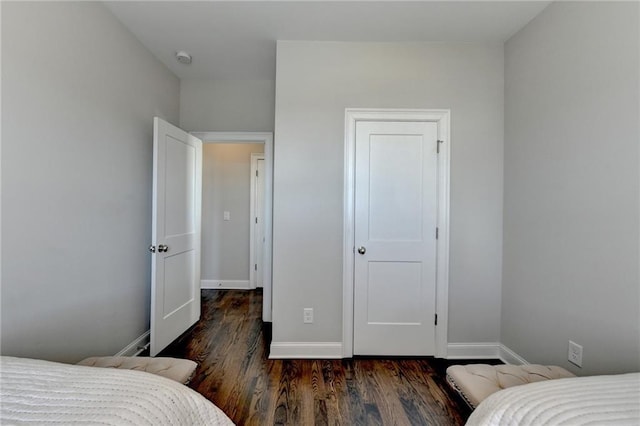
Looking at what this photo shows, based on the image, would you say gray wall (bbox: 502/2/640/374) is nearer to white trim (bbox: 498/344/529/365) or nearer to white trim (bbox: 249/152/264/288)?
white trim (bbox: 498/344/529/365)

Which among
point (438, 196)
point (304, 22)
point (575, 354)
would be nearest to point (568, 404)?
point (575, 354)

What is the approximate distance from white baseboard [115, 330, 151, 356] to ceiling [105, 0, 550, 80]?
7.92ft

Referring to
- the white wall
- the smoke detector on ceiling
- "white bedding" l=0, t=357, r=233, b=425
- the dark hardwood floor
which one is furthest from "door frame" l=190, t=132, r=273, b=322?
"white bedding" l=0, t=357, r=233, b=425

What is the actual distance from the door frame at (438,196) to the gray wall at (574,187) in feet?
1.54

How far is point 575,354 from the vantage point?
171cm

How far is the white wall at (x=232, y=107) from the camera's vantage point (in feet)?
10.1

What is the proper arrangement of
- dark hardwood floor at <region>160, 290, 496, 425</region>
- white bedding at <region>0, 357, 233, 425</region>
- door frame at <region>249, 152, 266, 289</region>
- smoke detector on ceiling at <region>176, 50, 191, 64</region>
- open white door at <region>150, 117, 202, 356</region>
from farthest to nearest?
door frame at <region>249, 152, 266, 289</region>
smoke detector on ceiling at <region>176, 50, 191, 64</region>
open white door at <region>150, 117, 202, 356</region>
dark hardwood floor at <region>160, 290, 496, 425</region>
white bedding at <region>0, 357, 233, 425</region>

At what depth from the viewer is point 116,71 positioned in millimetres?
2121

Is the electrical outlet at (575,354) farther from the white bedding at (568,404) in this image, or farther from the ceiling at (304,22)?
the ceiling at (304,22)

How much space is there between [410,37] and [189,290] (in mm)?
2977

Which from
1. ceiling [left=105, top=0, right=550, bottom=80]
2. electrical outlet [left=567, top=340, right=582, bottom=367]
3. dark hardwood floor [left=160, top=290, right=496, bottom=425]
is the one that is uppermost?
ceiling [left=105, top=0, right=550, bottom=80]

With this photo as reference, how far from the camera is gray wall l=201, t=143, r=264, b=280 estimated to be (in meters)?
4.33

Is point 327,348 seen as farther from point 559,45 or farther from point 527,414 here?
point 559,45

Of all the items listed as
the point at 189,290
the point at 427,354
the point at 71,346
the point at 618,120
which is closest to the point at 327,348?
the point at 427,354
